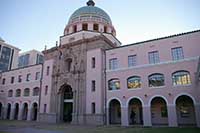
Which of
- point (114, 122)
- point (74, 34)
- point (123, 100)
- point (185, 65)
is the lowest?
point (114, 122)

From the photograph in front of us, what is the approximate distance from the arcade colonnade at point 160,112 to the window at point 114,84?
1531 millimetres

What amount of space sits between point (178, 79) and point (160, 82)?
212 cm

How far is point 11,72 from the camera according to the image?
41031 millimetres

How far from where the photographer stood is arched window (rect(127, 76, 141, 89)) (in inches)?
952

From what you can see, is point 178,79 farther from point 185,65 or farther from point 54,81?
point 54,81

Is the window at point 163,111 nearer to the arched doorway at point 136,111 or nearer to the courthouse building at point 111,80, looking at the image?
the courthouse building at point 111,80

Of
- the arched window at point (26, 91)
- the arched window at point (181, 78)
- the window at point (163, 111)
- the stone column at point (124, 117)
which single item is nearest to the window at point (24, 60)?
the arched window at point (26, 91)

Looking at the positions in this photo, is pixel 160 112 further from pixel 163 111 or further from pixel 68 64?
pixel 68 64

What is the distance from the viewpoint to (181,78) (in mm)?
21516

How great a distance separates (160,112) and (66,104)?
14803mm

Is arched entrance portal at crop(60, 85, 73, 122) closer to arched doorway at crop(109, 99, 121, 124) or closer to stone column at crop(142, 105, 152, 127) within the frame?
arched doorway at crop(109, 99, 121, 124)

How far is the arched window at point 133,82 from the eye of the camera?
24.2m

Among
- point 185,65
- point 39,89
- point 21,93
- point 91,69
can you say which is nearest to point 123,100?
point 91,69

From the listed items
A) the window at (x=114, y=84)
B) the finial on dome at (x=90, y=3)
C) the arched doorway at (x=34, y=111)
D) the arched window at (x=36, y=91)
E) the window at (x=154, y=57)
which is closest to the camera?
the window at (x=154, y=57)
